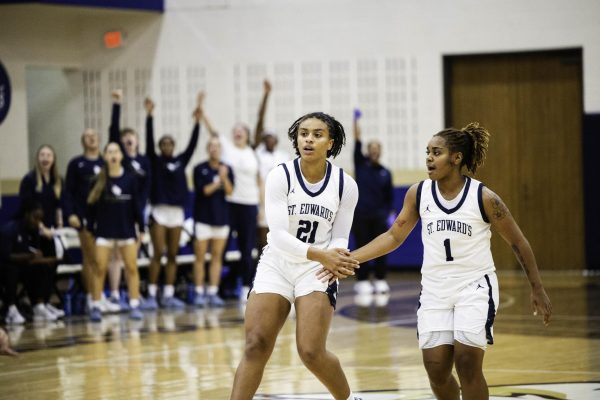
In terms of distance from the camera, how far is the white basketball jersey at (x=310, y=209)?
6504 mm

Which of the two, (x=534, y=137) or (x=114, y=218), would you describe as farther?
(x=534, y=137)

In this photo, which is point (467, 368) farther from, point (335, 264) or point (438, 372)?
point (335, 264)

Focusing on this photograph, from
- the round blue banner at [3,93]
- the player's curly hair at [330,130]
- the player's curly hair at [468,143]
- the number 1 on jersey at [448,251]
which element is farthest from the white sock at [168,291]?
the number 1 on jersey at [448,251]

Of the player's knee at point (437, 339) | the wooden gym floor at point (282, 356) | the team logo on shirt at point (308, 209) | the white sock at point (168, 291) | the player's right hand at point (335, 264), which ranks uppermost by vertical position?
the team logo on shirt at point (308, 209)

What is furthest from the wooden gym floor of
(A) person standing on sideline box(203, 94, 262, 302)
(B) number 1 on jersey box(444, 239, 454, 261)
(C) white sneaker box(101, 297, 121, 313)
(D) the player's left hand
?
(B) number 1 on jersey box(444, 239, 454, 261)

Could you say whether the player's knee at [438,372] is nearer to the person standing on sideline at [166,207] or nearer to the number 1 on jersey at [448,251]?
the number 1 on jersey at [448,251]

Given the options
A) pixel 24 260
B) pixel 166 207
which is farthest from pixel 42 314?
pixel 166 207

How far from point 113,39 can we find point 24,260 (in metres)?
7.48

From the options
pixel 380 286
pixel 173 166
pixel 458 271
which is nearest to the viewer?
pixel 458 271

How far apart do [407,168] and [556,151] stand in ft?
7.90

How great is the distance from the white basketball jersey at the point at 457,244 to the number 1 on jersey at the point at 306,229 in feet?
2.20

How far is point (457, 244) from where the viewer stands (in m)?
6.16

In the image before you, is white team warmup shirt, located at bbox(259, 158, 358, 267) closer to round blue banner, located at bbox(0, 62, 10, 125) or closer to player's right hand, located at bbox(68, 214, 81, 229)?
player's right hand, located at bbox(68, 214, 81, 229)

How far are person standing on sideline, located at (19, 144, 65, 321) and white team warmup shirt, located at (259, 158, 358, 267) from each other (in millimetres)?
7327
